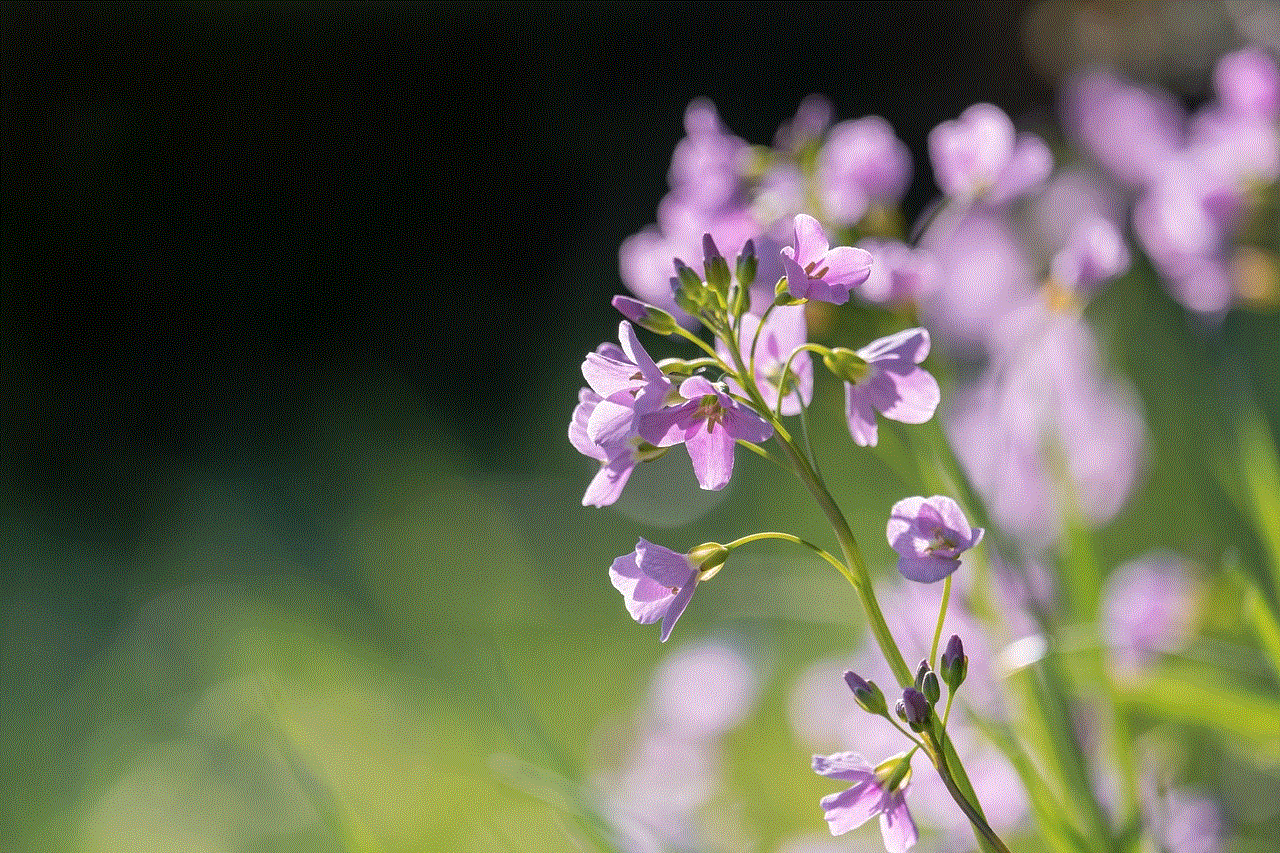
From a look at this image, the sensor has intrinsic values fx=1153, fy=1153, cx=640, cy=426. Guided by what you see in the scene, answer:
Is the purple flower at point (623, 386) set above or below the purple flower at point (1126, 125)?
below

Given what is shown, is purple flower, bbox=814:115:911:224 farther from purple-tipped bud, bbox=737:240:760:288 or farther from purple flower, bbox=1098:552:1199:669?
purple flower, bbox=1098:552:1199:669

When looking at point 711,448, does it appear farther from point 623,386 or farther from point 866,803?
point 866,803

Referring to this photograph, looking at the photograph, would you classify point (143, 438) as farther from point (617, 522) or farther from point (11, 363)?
point (617, 522)

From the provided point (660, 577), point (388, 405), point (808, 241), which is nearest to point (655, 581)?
point (660, 577)

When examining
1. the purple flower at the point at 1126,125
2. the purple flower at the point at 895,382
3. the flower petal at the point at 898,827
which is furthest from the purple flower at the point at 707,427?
the purple flower at the point at 1126,125

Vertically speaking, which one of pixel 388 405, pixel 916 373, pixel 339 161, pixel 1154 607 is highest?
pixel 339 161

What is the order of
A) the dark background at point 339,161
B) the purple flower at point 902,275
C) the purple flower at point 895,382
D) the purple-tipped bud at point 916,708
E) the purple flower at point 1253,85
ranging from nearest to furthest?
the purple-tipped bud at point 916,708
the purple flower at point 895,382
the purple flower at point 902,275
the purple flower at point 1253,85
the dark background at point 339,161

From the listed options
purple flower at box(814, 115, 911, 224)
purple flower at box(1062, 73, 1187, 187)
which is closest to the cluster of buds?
purple flower at box(814, 115, 911, 224)

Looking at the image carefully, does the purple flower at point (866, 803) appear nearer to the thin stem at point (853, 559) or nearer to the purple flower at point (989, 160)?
the thin stem at point (853, 559)
